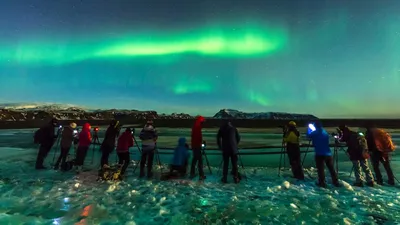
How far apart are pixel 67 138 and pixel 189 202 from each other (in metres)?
8.19

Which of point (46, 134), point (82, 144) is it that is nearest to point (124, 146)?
point (82, 144)

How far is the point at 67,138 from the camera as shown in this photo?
41.9 feet

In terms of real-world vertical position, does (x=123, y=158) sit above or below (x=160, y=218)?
above

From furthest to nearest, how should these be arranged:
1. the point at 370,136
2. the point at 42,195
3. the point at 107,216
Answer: the point at 370,136 → the point at 42,195 → the point at 107,216

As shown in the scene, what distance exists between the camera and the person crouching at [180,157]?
1105cm

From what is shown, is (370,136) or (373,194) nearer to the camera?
(373,194)

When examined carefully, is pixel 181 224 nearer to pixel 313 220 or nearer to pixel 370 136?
pixel 313 220

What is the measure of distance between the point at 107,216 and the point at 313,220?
524 centimetres

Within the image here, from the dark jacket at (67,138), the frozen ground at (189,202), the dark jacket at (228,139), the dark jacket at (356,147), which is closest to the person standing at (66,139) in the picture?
the dark jacket at (67,138)

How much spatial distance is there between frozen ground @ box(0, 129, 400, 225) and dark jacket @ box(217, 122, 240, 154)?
138 cm

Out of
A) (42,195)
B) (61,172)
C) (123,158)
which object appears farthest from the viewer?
(61,172)

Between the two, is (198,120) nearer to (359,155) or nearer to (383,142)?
(359,155)

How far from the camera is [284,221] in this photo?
6.32 m

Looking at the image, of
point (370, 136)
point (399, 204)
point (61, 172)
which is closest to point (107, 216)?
point (61, 172)
